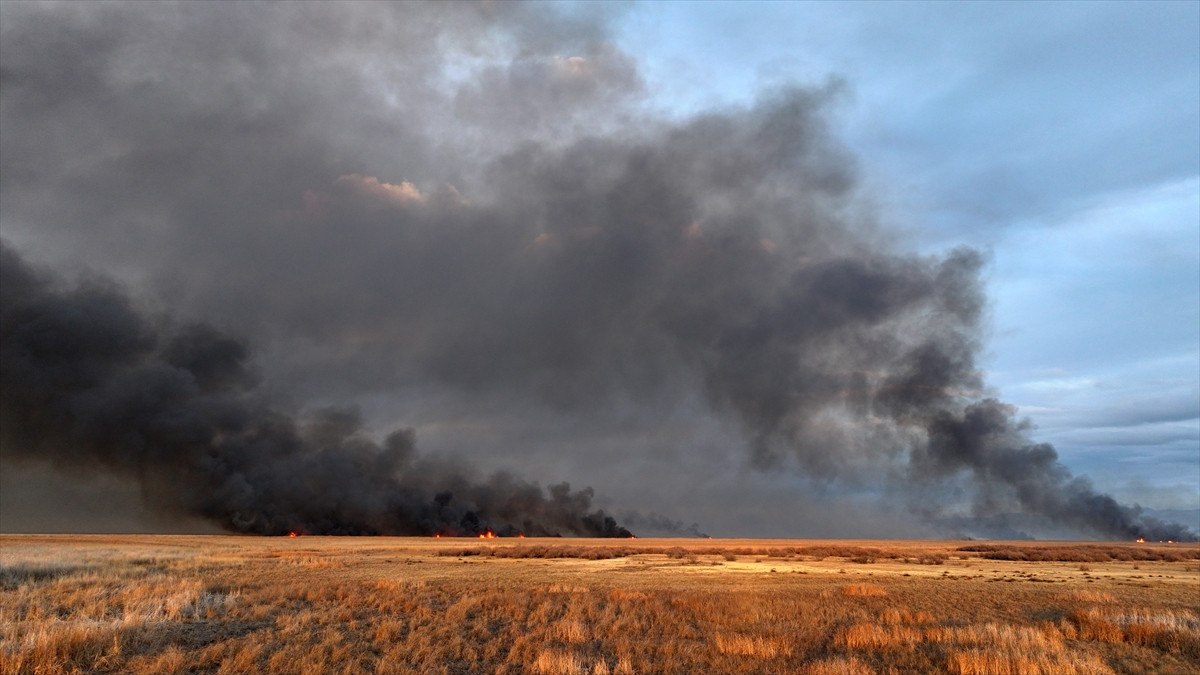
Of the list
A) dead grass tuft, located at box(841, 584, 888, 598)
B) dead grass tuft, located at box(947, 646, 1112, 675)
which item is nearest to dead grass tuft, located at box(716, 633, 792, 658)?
dead grass tuft, located at box(947, 646, 1112, 675)

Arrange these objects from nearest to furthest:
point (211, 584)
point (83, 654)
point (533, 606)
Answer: point (83, 654) < point (533, 606) < point (211, 584)

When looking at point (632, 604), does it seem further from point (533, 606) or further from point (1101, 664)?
point (1101, 664)

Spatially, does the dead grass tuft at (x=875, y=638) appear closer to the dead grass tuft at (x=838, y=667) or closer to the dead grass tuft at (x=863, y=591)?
the dead grass tuft at (x=838, y=667)

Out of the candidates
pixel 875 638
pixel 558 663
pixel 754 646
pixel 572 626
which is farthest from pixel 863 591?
pixel 558 663

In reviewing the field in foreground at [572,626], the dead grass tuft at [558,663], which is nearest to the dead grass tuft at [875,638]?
the field in foreground at [572,626]

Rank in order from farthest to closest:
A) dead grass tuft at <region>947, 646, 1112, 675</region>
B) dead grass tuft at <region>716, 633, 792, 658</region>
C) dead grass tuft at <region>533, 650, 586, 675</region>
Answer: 1. dead grass tuft at <region>716, 633, 792, 658</region>
2. dead grass tuft at <region>533, 650, 586, 675</region>
3. dead grass tuft at <region>947, 646, 1112, 675</region>

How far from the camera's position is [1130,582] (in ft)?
139

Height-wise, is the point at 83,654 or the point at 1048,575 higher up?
the point at 83,654

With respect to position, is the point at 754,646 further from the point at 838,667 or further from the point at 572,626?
the point at 572,626

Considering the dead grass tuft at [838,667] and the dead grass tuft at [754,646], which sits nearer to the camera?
the dead grass tuft at [838,667]

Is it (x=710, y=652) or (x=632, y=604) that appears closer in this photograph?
(x=710, y=652)

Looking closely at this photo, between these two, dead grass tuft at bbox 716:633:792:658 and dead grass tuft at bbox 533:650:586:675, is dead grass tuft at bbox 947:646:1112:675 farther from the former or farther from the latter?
dead grass tuft at bbox 533:650:586:675

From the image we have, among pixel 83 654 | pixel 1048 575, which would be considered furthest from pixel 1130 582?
pixel 83 654

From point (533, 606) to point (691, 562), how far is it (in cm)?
3774
